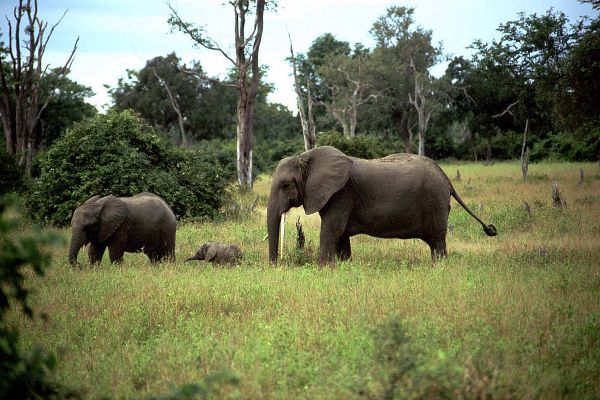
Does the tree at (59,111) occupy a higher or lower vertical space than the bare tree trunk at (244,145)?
higher

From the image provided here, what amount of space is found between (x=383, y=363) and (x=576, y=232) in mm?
10771

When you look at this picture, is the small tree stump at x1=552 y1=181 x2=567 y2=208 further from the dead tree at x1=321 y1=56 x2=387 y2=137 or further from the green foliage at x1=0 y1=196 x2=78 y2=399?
the dead tree at x1=321 y1=56 x2=387 y2=137

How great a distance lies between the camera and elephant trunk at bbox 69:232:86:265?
11953mm

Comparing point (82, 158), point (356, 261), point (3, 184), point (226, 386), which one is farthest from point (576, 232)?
point (3, 184)

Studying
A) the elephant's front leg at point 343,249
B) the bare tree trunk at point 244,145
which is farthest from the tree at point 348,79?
the elephant's front leg at point 343,249

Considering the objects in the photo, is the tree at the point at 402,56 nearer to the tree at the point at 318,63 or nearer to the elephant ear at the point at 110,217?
the tree at the point at 318,63

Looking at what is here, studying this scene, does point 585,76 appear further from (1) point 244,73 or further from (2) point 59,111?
(2) point 59,111

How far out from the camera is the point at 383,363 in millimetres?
5848

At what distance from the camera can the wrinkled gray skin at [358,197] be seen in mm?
12273

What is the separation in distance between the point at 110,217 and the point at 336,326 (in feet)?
20.7

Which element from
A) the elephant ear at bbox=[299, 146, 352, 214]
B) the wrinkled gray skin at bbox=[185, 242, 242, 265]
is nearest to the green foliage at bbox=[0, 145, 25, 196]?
the wrinkled gray skin at bbox=[185, 242, 242, 265]

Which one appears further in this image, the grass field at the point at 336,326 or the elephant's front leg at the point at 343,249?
the elephant's front leg at the point at 343,249

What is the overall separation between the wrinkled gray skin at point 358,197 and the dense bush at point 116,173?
24.1 feet

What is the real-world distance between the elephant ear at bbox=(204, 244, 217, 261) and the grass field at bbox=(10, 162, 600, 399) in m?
0.31
